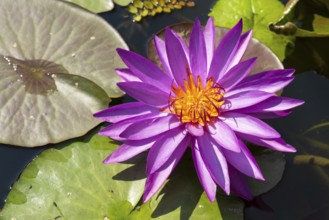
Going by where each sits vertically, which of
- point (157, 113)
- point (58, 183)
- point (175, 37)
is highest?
point (175, 37)

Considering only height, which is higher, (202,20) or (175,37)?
(175,37)

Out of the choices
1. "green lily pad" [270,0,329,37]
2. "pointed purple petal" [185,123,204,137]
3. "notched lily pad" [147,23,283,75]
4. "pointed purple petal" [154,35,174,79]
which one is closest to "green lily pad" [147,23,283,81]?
"notched lily pad" [147,23,283,75]

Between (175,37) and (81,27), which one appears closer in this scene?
(175,37)

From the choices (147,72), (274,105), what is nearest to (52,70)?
(147,72)

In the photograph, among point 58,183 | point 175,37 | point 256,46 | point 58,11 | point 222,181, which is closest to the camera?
point 222,181

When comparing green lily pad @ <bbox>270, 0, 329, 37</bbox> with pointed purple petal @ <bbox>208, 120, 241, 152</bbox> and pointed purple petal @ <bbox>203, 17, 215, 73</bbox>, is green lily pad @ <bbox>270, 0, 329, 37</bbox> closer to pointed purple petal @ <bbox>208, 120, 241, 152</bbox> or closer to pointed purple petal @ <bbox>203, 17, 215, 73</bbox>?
pointed purple petal @ <bbox>203, 17, 215, 73</bbox>

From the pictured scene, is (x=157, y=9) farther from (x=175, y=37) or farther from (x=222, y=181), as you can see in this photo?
(x=222, y=181)

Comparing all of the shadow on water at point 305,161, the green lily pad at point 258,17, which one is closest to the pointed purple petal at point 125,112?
the shadow on water at point 305,161

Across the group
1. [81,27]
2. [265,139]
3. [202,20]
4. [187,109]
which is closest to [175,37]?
[187,109]

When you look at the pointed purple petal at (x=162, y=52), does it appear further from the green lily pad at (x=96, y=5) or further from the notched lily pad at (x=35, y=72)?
the green lily pad at (x=96, y=5)
